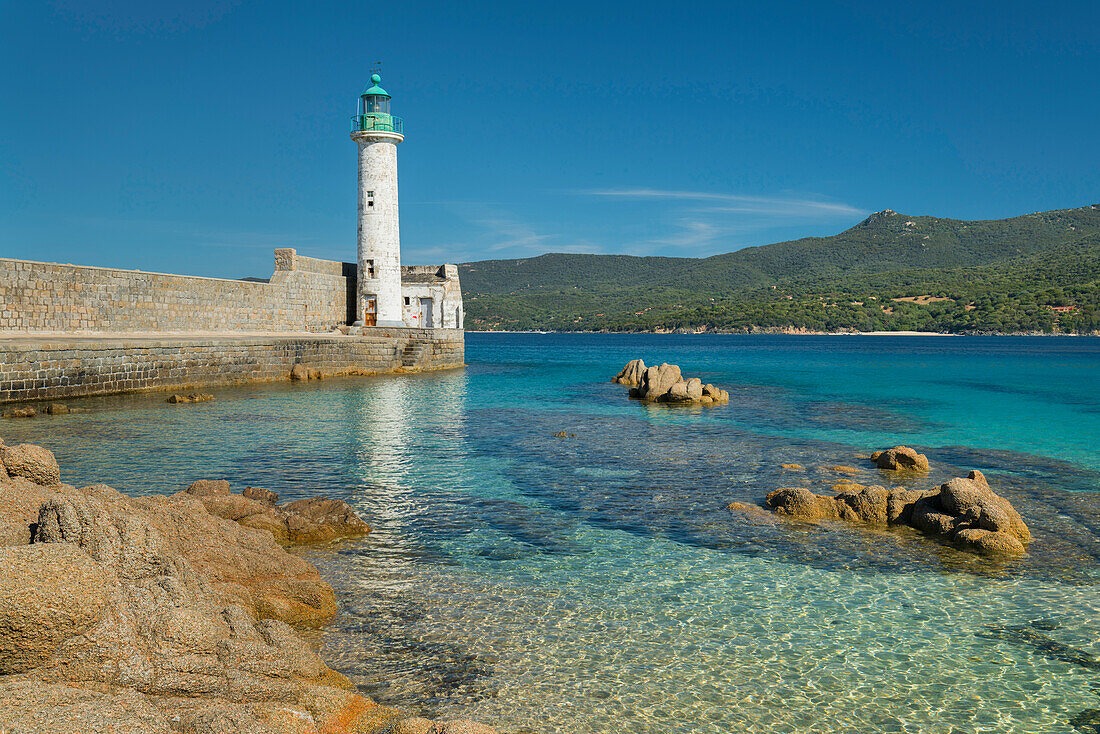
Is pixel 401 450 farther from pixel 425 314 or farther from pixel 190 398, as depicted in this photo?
pixel 425 314

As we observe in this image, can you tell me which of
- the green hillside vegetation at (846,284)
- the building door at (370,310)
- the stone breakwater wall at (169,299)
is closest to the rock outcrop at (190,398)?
the stone breakwater wall at (169,299)

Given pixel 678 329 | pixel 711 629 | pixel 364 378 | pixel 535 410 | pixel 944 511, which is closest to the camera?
pixel 711 629

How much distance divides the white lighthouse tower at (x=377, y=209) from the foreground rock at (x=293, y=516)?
86.0ft

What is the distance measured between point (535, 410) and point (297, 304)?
15353mm

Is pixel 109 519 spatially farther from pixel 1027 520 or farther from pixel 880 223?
pixel 880 223

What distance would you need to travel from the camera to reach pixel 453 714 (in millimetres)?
Answer: 4453

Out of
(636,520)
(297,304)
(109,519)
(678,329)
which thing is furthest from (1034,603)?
(678,329)

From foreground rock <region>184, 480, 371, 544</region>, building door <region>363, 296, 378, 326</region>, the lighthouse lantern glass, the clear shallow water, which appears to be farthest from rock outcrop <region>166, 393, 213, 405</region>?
the lighthouse lantern glass

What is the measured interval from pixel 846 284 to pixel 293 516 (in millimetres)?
145592

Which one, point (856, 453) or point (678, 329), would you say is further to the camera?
point (678, 329)

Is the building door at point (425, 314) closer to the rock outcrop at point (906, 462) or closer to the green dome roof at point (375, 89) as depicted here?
the green dome roof at point (375, 89)

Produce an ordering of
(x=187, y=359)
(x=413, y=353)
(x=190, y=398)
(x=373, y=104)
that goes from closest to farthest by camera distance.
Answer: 1. (x=190, y=398)
2. (x=187, y=359)
3. (x=373, y=104)
4. (x=413, y=353)

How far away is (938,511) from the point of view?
8.75 metres

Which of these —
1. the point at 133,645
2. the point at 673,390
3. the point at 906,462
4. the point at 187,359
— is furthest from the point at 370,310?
the point at 133,645
